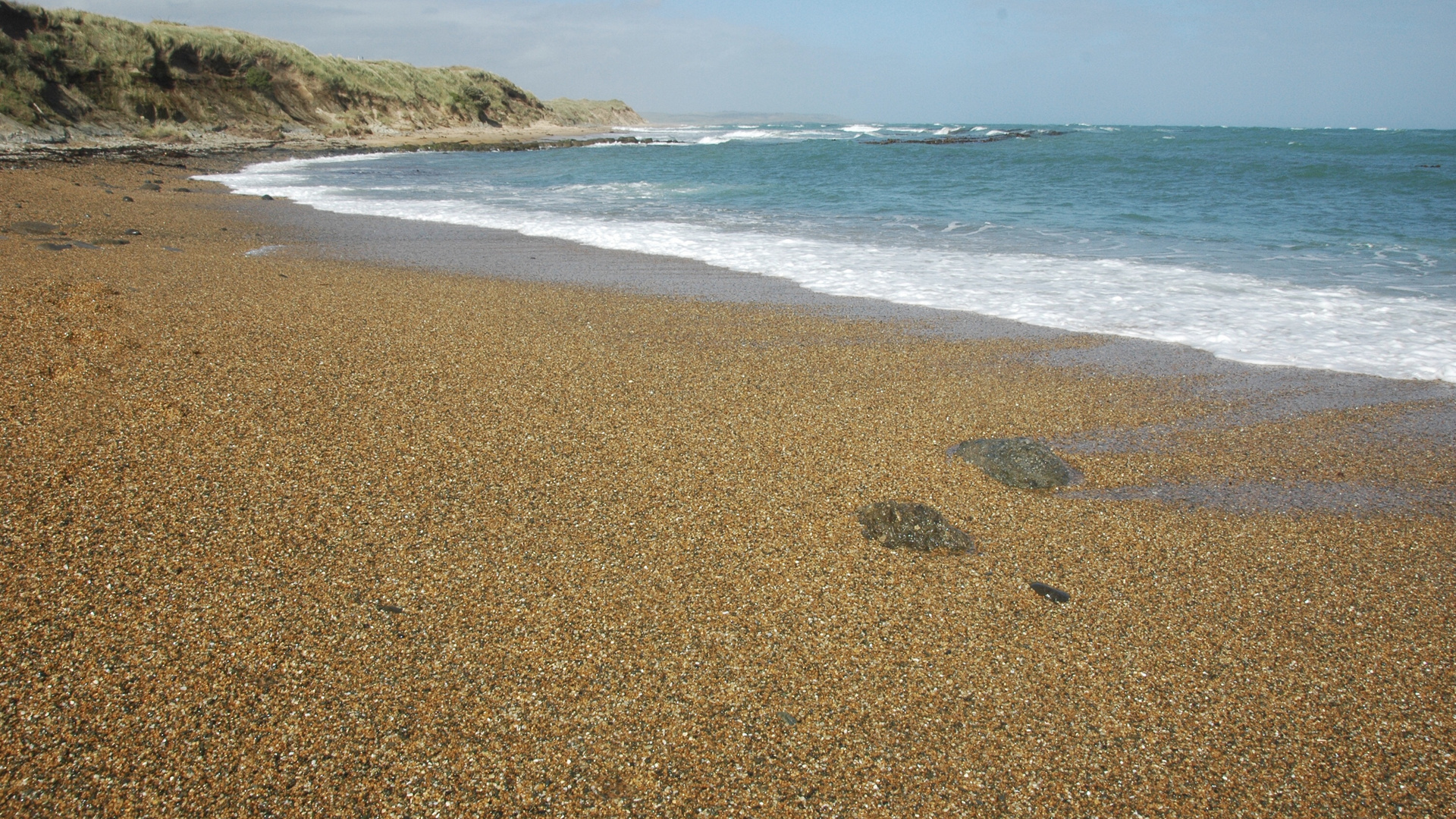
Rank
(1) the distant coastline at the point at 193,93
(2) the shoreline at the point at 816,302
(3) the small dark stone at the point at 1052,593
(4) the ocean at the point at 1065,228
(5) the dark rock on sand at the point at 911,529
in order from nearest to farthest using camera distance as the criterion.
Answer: (3) the small dark stone at the point at 1052,593, (5) the dark rock on sand at the point at 911,529, (2) the shoreline at the point at 816,302, (4) the ocean at the point at 1065,228, (1) the distant coastline at the point at 193,93

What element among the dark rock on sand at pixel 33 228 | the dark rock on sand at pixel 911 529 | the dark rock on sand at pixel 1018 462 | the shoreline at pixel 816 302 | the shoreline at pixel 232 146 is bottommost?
the dark rock on sand at pixel 911 529

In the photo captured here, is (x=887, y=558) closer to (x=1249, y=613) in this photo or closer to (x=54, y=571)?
(x=1249, y=613)

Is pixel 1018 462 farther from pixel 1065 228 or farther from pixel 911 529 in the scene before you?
pixel 1065 228

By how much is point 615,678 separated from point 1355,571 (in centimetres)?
297

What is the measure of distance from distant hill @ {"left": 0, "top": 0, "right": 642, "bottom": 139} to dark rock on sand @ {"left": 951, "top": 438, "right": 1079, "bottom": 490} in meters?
30.3

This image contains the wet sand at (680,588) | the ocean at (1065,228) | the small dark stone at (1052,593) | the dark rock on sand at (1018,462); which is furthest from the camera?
the ocean at (1065,228)

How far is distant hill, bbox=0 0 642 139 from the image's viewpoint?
24.8m

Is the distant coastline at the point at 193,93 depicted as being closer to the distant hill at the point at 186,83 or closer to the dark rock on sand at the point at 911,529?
the distant hill at the point at 186,83

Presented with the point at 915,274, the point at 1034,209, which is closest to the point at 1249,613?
the point at 915,274

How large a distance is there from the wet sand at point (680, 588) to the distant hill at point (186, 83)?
2792cm

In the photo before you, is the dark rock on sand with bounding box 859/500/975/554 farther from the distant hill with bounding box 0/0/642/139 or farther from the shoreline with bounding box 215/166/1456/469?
the distant hill with bounding box 0/0/642/139

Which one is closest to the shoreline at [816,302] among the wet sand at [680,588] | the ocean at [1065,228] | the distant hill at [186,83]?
the wet sand at [680,588]

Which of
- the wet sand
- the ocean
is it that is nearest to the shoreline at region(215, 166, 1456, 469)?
the wet sand

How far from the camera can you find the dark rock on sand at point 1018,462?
3.57 meters
